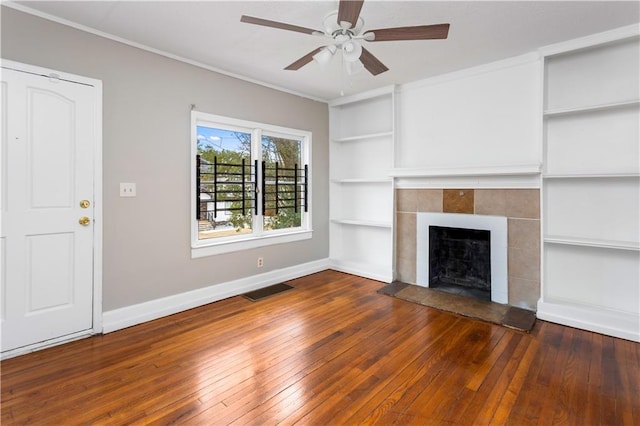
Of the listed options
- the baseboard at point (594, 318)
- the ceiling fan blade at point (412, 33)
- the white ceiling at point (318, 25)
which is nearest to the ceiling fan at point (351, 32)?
the ceiling fan blade at point (412, 33)

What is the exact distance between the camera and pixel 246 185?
3.95 meters

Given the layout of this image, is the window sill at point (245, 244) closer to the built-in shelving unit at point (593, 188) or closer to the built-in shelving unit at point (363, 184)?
the built-in shelving unit at point (363, 184)

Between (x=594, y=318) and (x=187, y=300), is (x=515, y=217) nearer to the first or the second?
(x=594, y=318)

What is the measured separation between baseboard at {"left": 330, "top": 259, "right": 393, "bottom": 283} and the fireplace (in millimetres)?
428

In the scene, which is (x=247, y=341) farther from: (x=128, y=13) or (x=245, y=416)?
(x=128, y=13)

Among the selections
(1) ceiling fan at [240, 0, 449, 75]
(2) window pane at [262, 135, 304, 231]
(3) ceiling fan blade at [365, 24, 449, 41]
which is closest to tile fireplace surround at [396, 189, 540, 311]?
(2) window pane at [262, 135, 304, 231]

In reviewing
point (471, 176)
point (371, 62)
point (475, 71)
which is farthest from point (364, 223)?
point (371, 62)

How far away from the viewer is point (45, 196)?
2525 millimetres

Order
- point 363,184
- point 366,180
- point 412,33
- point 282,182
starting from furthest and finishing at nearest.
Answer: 1. point 363,184
2. point 366,180
3. point 282,182
4. point 412,33

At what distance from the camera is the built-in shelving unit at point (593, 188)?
2777 millimetres

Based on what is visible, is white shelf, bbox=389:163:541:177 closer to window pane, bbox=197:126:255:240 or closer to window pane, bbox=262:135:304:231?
window pane, bbox=262:135:304:231

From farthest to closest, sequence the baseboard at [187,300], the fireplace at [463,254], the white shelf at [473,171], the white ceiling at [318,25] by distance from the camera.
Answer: the fireplace at [463,254] < the white shelf at [473,171] < the baseboard at [187,300] < the white ceiling at [318,25]

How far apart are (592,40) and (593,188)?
1.31m

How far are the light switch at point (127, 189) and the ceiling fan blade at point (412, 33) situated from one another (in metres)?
2.41
